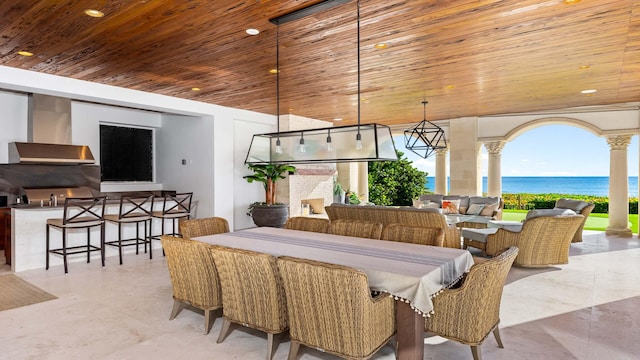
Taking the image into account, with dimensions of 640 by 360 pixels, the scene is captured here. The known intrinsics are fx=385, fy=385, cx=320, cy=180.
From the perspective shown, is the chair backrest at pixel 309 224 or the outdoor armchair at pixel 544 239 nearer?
the chair backrest at pixel 309 224

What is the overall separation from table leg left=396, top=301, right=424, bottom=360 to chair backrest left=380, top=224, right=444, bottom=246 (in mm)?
1105

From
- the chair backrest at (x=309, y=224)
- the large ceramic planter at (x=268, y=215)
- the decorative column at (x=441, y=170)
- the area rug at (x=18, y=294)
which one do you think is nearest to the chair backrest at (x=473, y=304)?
the chair backrest at (x=309, y=224)

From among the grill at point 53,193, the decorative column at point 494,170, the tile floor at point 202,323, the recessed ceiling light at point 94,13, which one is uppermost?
the recessed ceiling light at point 94,13

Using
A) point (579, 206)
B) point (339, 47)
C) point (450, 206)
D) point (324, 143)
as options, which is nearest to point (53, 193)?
point (324, 143)

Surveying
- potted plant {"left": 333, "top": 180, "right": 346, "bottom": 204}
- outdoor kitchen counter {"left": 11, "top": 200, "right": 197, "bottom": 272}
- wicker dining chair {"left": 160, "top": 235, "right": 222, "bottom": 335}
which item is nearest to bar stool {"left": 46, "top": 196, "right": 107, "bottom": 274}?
outdoor kitchen counter {"left": 11, "top": 200, "right": 197, "bottom": 272}

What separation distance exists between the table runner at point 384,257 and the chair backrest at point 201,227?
0.47 metres

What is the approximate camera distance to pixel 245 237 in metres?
3.61

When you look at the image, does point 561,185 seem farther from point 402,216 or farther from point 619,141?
point 402,216

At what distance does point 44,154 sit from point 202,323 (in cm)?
467

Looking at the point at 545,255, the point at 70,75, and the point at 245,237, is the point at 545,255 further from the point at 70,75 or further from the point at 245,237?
the point at 70,75

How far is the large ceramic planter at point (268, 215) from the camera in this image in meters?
7.34

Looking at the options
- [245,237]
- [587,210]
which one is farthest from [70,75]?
[587,210]

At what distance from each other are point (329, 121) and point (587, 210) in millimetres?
5601

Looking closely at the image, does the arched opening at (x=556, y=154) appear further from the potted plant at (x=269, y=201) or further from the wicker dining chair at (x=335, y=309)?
the wicker dining chair at (x=335, y=309)
